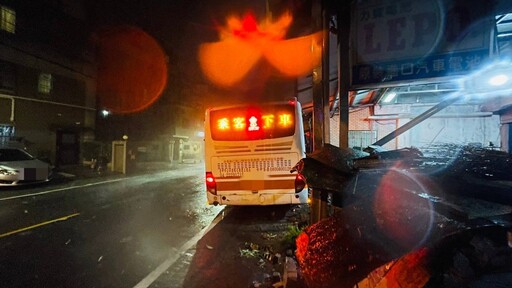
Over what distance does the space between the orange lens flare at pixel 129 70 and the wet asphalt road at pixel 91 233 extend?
19.8 m

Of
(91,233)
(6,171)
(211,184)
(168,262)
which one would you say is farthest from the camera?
(6,171)

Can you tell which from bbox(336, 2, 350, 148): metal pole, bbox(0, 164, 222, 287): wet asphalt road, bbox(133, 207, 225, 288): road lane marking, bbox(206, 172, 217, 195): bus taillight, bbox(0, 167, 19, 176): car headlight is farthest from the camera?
bbox(0, 167, 19, 176): car headlight

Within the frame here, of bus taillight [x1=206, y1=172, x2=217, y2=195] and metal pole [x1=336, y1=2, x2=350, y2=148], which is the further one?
bus taillight [x1=206, y1=172, x2=217, y2=195]

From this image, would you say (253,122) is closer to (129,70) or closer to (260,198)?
(260,198)

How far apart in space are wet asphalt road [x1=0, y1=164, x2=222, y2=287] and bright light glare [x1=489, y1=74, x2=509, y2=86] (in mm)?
5642

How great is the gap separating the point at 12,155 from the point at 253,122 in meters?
12.9

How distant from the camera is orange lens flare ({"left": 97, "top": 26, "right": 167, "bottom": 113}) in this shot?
28812 mm

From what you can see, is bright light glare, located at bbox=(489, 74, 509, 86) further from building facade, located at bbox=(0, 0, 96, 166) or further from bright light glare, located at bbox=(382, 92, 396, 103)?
building facade, located at bbox=(0, 0, 96, 166)

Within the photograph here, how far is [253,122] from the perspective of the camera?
24.0 ft

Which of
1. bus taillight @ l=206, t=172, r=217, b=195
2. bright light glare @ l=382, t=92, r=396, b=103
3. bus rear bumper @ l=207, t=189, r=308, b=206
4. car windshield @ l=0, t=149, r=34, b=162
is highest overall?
bright light glare @ l=382, t=92, r=396, b=103

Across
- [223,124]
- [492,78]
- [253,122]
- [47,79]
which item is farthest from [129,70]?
[492,78]

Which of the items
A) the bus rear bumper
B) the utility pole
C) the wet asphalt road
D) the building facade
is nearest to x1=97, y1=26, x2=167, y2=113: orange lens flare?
the building facade

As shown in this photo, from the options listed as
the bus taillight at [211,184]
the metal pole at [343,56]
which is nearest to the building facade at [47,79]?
the bus taillight at [211,184]

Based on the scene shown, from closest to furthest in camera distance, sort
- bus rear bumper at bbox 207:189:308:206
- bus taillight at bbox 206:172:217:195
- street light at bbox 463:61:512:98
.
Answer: street light at bbox 463:61:512:98 → bus rear bumper at bbox 207:189:308:206 → bus taillight at bbox 206:172:217:195
